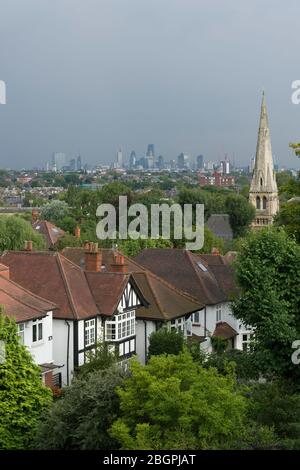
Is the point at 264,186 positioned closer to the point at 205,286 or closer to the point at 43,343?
the point at 205,286

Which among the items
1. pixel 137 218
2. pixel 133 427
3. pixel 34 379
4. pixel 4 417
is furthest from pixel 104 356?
pixel 137 218

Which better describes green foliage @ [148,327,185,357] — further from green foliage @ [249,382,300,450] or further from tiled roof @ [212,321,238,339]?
green foliage @ [249,382,300,450]

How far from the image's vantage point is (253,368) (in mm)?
28453

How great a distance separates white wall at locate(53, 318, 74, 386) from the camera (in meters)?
32.3

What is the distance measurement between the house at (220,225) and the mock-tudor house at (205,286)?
5892 centimetres

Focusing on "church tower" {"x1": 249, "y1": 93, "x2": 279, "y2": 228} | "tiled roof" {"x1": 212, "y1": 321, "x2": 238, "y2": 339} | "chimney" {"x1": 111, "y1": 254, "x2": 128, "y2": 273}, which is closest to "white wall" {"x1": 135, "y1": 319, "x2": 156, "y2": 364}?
"chimney" {"x1": 111, "y1": 254, "x2": 128, "y2": 273}

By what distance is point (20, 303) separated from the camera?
97.3ft

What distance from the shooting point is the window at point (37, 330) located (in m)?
30.0

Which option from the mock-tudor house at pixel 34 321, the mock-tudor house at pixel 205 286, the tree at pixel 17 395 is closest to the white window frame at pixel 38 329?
the mock-tudor house at pixel 34 321

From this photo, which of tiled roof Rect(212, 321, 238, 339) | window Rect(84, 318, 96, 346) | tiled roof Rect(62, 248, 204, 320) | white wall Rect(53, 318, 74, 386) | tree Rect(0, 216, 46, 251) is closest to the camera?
white wall Rect(53, 318, 74, 386)

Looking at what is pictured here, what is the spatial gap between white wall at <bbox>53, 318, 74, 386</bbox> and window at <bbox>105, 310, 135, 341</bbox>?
7.02 ft

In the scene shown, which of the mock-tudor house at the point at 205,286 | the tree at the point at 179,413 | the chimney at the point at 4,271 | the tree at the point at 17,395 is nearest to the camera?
the tree at the point at 179,413

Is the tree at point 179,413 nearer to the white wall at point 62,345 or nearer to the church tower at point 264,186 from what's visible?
the white wall at point 62,345

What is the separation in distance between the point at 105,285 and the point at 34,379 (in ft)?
37.0
